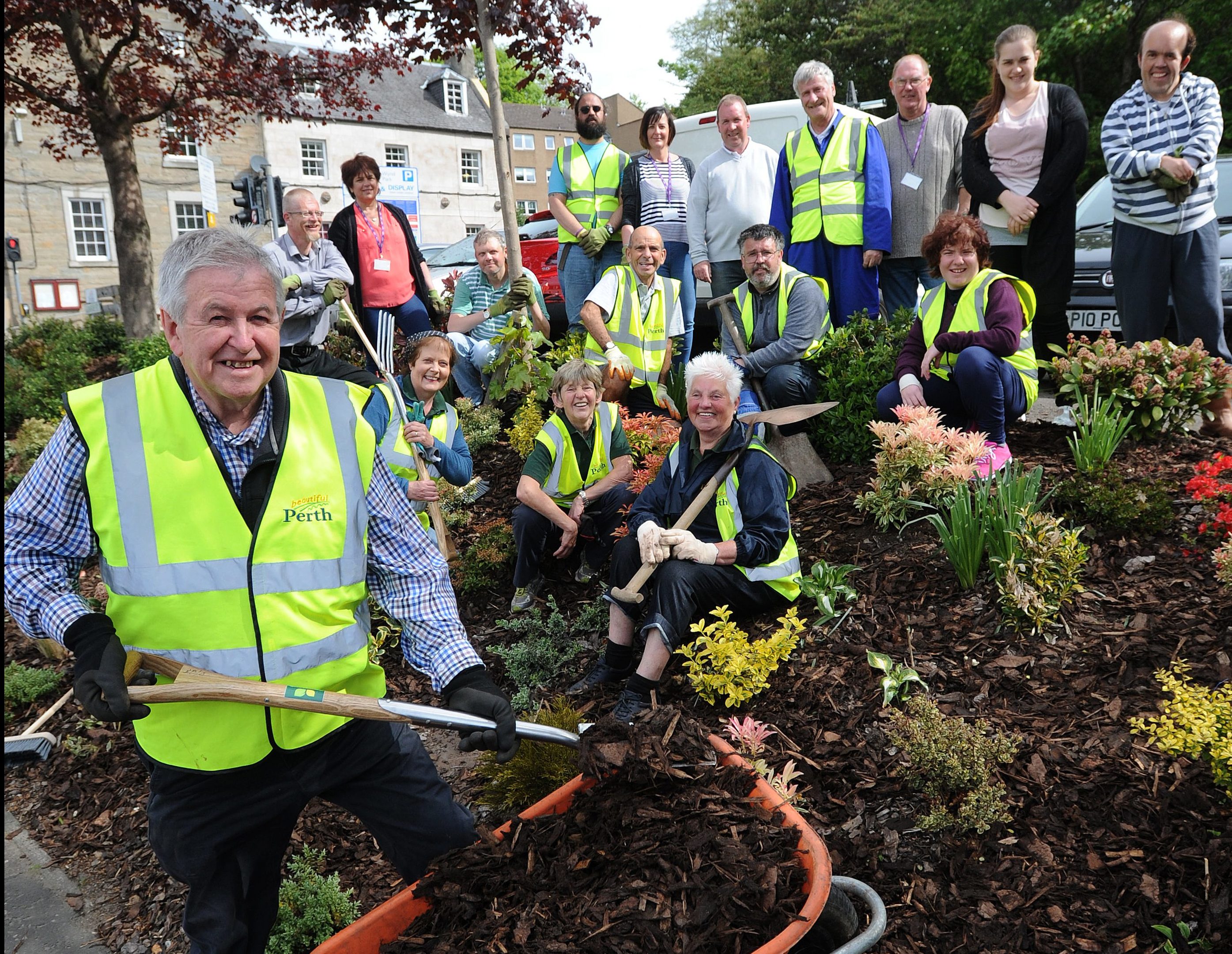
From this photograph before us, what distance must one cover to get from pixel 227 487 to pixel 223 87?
42.1ft

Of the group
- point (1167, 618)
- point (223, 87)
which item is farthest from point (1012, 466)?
point (223, 87)

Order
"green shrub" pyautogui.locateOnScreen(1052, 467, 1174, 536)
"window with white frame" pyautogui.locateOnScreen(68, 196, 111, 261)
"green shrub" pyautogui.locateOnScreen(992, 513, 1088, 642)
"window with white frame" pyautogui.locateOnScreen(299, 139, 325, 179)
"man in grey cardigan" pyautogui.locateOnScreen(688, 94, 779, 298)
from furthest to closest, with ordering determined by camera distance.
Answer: "window with white frame" pyautogui.locateOnScreen(299, 139, 325, 179)
"window with white frame" pyautogui.locateOnScreen(68, 196, 111, 261)
"man in grey cardigan" pyautogui.locateOnScreen(688, 94, 779, 298)
"green shrub" pyautogui.locateOnScreen(1052, 467, 1174, 536)
"green shrub" pyautogui.locateOnScreen(992, 513, 1088, 642)

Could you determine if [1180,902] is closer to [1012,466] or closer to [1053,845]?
[1053,845]

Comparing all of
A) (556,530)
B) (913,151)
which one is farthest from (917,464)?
(913,151)

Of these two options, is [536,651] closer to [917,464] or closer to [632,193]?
[917,464]

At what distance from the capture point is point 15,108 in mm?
15023

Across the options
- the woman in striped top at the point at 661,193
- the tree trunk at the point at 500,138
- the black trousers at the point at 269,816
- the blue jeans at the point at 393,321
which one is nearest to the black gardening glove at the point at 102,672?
the black trousers at the point at 269,816

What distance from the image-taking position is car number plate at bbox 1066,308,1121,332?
267 inches

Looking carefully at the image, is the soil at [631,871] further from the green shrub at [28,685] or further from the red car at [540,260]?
the red car at [540,260]

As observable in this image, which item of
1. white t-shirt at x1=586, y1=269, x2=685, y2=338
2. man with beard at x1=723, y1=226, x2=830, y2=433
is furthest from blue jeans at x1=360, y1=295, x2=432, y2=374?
man with beard at x1=723, y1=226, x2=830, y2=433

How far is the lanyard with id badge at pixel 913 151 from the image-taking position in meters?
5.85

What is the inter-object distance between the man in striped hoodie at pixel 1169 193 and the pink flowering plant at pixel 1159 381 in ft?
0.53

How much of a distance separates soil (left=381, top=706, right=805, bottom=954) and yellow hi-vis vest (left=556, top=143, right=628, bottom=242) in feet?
16.4

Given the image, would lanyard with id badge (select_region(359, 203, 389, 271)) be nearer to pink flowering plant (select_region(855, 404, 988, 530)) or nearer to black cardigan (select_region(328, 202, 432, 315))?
black cardigan (select_region(328, 202, 432, 315))
